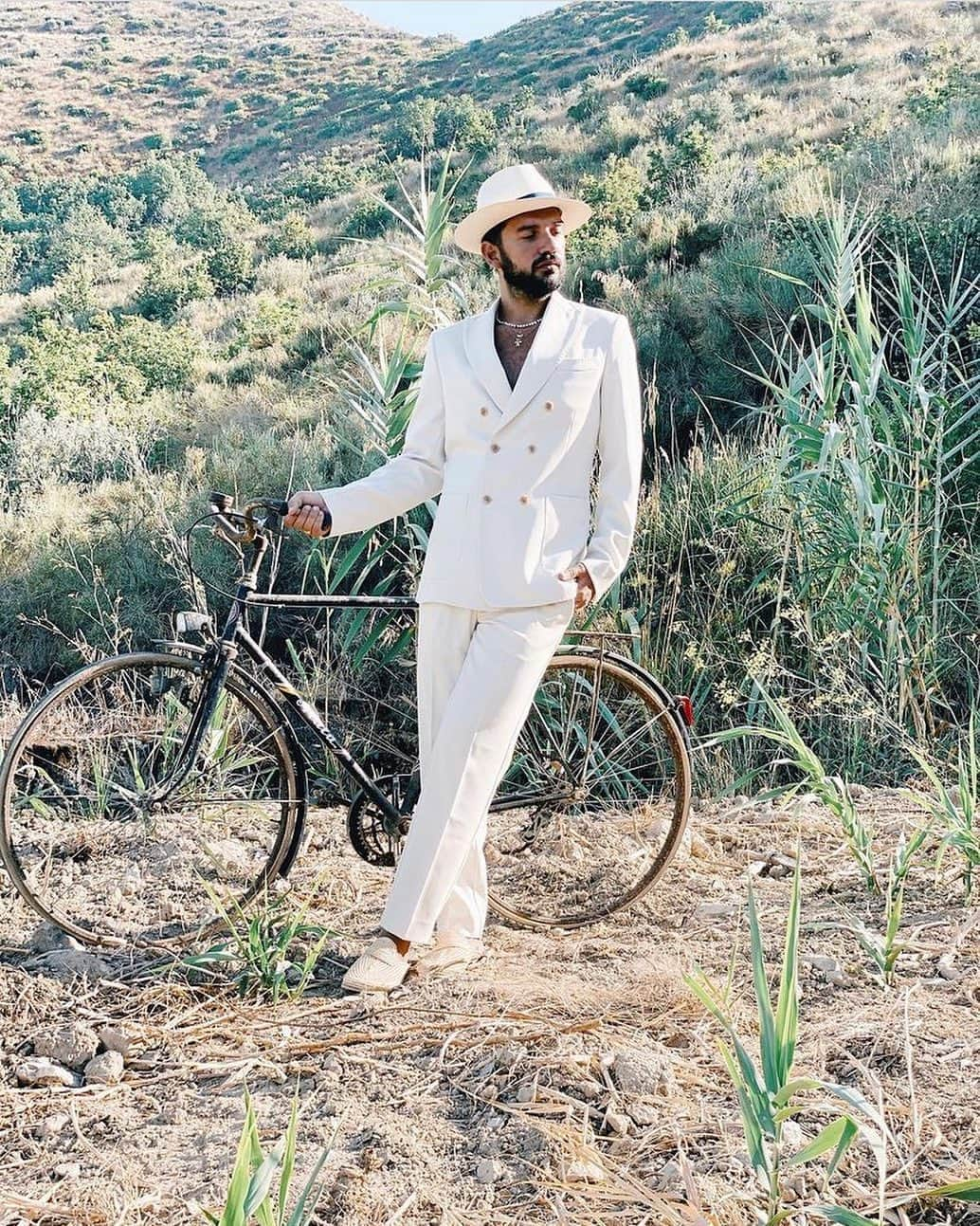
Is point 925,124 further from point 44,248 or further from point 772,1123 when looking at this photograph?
point 44,248

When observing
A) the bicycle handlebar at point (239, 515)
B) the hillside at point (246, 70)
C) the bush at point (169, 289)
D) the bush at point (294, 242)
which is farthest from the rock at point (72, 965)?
the hillside at point (246, 70)

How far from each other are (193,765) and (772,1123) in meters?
1.93

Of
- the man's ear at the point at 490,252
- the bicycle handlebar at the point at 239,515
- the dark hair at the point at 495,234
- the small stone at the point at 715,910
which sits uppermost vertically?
the dark hair at the point at 495,234

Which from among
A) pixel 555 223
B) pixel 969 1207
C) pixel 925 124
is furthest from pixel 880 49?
pixel 969 1207

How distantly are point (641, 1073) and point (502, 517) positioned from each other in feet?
4.19

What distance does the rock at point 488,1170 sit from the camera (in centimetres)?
217

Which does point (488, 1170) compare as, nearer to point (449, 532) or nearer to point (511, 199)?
point (449, 532)

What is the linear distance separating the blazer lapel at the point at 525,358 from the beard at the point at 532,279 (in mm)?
40

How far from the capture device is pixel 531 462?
116 inches

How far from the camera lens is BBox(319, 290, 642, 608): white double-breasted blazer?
293cm

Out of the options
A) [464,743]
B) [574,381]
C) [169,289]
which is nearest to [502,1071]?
[464,743]

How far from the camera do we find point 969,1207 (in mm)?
1979

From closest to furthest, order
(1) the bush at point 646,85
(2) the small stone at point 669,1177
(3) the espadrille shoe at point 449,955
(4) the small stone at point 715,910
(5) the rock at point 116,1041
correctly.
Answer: (2) the small stone at point 669,1177
(5) the rock at point 116,1041
(3) the espadrille shoe at point 449,955
(4) the small stone at point 715,910
(1) the bush at point 646,85

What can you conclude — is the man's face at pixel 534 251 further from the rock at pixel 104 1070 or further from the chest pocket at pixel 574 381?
the rock at pixel 104 1070
